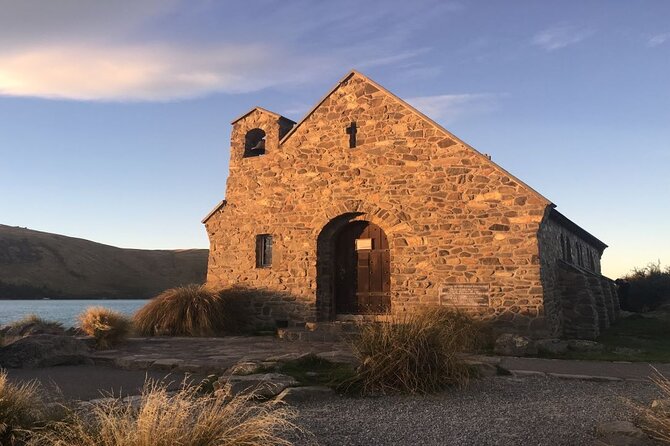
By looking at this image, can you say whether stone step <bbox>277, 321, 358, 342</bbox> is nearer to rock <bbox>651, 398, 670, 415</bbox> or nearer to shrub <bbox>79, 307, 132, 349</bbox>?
shrub <bbox>79, 307, 132, 349</bbox>

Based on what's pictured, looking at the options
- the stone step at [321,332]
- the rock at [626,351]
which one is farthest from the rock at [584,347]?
the stone step at [321,332]

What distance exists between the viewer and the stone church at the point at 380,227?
12.3m

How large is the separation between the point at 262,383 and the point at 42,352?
4.85 meters

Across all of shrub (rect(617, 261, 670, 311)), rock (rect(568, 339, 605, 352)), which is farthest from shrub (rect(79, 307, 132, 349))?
shrub (rect(617, 261, 670, 311))

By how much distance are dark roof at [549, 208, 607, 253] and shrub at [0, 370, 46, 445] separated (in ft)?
40.4

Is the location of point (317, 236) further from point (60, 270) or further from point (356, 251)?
point (60, 270)

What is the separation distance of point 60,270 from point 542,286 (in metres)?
62.9

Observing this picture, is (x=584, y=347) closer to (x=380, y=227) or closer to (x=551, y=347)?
(x=551, y=347)

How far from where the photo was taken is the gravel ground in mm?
4395

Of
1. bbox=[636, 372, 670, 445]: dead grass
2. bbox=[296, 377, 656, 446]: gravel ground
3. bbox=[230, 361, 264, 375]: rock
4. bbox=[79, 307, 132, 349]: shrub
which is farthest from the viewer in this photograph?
bbox=[79, 307, 132, 349]: shrub

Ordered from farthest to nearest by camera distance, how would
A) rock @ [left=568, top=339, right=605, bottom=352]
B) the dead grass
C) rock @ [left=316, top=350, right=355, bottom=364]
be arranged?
1. rock @ [left=568, top=339, right=605, bottom=352]
2. rock @ [left=316, top=350, right=355, bottom=364]
3. the dead grass

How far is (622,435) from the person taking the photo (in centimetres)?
418

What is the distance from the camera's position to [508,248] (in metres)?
12.3

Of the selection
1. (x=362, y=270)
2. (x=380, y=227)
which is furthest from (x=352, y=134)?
(x=362, y=270)
